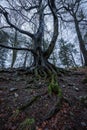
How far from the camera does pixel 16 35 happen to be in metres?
17.5

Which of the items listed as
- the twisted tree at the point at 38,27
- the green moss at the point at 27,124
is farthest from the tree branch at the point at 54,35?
the green moss at the point at 27,124

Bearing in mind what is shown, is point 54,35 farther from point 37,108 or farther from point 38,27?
point 37,108

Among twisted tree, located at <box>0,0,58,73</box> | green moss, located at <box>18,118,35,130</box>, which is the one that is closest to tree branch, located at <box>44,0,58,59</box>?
twisted tree, located at <box>0,0,58,73</box>

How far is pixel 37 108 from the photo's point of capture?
13.9 feet

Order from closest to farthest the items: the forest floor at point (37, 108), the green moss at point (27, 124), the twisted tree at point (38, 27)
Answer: the green moss at point (27, 124) < the forest floor at point (37, 108) < the twisted tree at point (38, 27)

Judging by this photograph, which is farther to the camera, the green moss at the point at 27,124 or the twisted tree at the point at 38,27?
the twisted tree at the point at 38,27

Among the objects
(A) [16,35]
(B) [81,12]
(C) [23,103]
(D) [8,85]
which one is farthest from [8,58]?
(C) [23,103]

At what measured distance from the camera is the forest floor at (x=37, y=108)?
366cm

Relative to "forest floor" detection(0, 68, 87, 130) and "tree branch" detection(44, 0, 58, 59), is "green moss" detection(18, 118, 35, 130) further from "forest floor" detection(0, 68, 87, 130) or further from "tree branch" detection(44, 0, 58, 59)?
"tree branch" detection(44, 0, 58, 59)

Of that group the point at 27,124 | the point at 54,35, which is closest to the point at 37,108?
the point at 27,124

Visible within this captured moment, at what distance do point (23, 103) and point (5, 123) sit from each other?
88 cm

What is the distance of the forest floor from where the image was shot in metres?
3.66

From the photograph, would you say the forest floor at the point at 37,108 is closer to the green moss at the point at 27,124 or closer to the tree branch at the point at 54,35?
the green moss at the point at 27,124

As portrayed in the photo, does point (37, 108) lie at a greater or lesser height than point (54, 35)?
lesser
